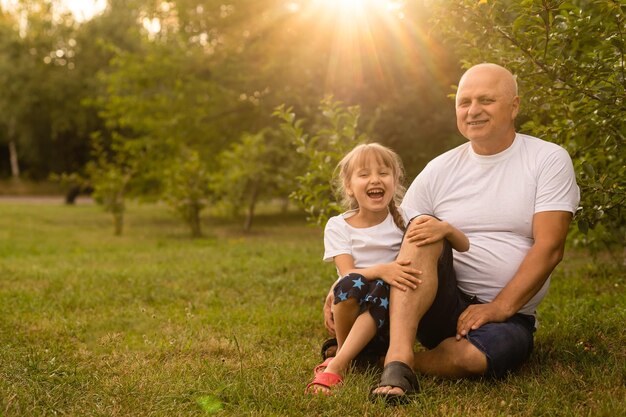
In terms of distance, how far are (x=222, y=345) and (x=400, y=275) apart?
1.50 meters

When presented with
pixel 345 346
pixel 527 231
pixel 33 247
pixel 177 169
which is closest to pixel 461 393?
pixel 345 346

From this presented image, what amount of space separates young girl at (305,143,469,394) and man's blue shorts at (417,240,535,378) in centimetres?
17

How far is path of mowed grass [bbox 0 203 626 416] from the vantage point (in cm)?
306

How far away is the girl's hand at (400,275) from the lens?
3.13 m

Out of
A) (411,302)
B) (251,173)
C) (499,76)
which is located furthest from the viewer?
(251,173)

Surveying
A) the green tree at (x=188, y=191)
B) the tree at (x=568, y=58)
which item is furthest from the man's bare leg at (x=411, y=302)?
the green tree at (x=188, y=191)

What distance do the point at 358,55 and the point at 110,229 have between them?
21.4 ft

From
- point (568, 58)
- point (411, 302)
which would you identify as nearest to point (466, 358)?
point (411, 302)

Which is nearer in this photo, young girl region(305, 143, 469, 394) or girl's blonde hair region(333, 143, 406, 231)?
young girl region(305, 143, 469, 394)

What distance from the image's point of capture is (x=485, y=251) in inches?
133

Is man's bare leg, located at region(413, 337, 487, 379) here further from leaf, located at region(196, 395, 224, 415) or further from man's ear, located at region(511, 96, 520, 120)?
man's ear, located at region(511, 96, 520, 120)

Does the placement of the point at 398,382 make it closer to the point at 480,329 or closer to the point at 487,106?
the point at 480,329

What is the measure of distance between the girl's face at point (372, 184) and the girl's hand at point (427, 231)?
12.5 inches

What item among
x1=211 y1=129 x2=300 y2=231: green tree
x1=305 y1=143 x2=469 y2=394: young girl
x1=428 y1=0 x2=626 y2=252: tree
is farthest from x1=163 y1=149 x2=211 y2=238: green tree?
x1=305 y1=143 x2=469 y2=394: young girl
